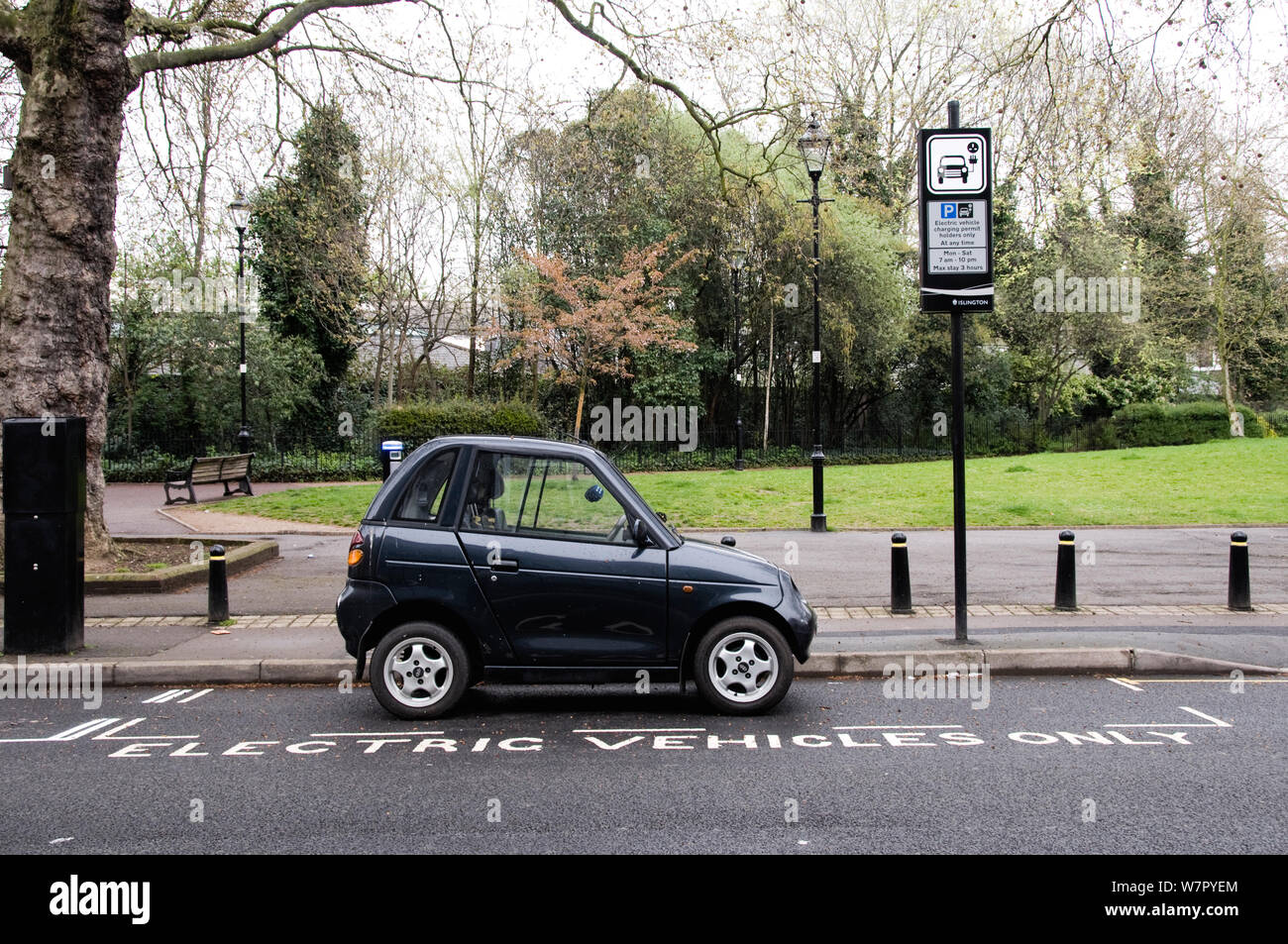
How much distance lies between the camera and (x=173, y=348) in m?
28.2

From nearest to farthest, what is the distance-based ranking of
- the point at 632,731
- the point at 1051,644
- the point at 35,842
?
the point at 35,842 < the point at 632,731 < the point at 1051,644

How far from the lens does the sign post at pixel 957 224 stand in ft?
28.0

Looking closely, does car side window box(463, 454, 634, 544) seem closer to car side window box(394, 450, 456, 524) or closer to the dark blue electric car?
the dark blue electric car

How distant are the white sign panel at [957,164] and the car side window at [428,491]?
484 centimetres

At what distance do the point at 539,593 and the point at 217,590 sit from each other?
462 centimetres

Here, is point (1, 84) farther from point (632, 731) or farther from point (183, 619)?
point (632, 731)

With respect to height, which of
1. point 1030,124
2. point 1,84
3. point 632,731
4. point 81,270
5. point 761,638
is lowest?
point 632,731

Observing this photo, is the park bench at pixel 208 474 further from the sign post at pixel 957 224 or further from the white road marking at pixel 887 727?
the white road marking at pixel 887 727

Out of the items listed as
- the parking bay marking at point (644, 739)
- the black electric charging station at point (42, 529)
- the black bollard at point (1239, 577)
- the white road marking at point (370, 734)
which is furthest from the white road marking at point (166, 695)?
the black bollard at point (1239, 577)

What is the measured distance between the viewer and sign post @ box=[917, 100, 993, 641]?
28.0ft

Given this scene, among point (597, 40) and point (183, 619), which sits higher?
point (597, 40)

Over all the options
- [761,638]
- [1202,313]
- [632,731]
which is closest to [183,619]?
[632,731]

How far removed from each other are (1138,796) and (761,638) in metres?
2.40
